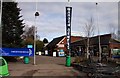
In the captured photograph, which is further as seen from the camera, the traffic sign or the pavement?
the traffic sign

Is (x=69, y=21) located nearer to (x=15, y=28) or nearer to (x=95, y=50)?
(x=15, y=28)

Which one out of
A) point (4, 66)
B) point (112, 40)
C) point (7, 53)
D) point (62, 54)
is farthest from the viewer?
point (62, 54)

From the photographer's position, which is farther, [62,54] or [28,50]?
[62,54]

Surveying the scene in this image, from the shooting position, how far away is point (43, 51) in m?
98.4

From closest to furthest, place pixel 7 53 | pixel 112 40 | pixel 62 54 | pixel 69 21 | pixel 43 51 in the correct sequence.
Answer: pixel 69 21 < pixel 7 53 < pixel 112 40 < pixel 62 54 < pixel 43 51

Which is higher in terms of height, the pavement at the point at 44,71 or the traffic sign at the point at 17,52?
the traffic sign at the point at 17,52

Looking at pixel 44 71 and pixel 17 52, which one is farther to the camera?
pixel 17 52

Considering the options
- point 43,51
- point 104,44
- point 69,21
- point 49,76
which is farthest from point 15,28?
point 43,51

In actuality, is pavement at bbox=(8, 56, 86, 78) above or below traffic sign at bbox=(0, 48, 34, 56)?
below

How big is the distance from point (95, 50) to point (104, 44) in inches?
156

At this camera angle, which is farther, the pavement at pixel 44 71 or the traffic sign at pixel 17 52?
the traffic sign at pixel 17 52

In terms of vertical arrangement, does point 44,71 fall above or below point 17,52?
below

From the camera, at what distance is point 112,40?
66.1 metres

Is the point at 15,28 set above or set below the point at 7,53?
above
